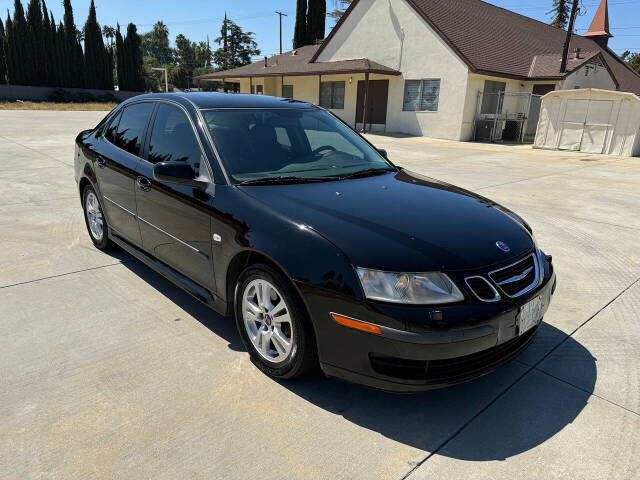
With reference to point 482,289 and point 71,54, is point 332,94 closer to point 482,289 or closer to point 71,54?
point 482,289

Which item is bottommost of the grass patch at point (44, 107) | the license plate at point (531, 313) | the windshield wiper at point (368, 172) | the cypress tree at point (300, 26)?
the grass patch at point (44, 107)

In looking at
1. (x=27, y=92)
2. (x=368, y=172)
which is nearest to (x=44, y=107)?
(x=27, y=92)

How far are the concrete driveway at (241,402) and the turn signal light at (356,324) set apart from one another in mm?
566

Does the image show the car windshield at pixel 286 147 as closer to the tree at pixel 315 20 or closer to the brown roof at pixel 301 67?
the brown roof at pixel 301 67

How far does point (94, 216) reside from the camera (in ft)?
15.9

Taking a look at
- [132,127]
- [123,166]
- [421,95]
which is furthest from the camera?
[421,95]

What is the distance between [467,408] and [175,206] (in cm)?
226

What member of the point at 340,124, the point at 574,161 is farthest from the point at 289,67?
the point at 340,124

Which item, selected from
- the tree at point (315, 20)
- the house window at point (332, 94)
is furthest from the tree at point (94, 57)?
the house window at point (332, 94)

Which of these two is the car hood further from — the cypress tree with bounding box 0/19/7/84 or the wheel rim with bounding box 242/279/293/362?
the cypress tree with bounding box 0/19/7/84

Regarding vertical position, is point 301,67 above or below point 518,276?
above

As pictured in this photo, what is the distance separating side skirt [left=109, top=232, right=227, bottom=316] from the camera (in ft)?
10.0

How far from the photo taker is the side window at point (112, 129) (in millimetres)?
4379

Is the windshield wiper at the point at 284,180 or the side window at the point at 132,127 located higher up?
the side window at the point at 132,127
